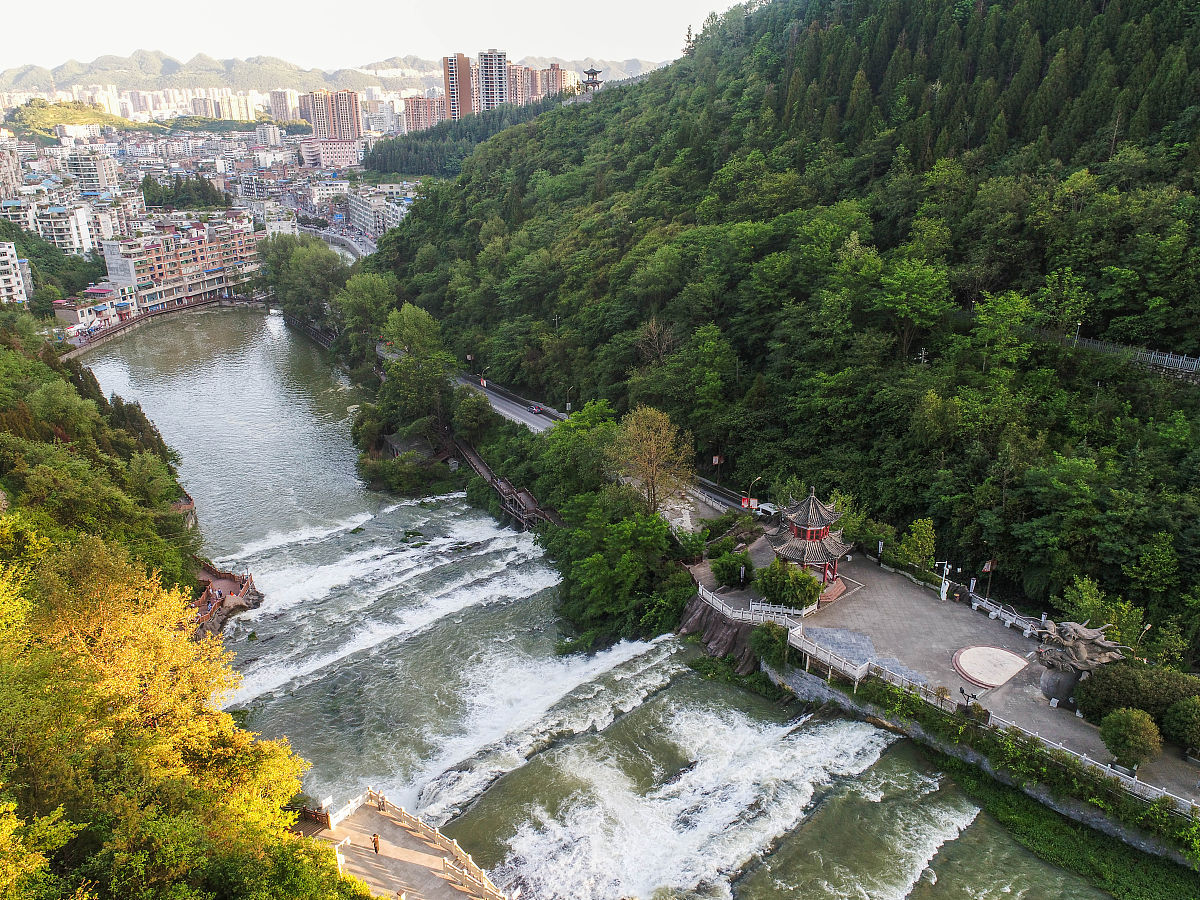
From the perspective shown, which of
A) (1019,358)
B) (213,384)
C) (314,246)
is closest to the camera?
(1019,358)

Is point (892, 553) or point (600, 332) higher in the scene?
point (600, 332)

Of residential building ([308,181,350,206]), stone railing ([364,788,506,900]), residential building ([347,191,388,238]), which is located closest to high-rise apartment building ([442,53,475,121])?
residential building ([308,181,350,206])

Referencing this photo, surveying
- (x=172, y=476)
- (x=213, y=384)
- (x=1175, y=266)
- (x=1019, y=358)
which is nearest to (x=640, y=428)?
(x=1019, y=358)

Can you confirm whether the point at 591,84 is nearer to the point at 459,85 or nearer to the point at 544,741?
the point at 544,741

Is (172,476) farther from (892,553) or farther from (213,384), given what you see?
(892,553)

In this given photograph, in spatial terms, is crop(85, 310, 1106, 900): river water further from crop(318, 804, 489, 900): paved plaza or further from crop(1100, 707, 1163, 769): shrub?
crop(1100, 707, 1163, 769): shrub

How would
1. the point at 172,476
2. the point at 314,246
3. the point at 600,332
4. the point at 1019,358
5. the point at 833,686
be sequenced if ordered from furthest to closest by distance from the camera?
the point at 314,246 → the point at 600,332 → the point at 172,476 → the point at 1019,358 → the point at 833,686
